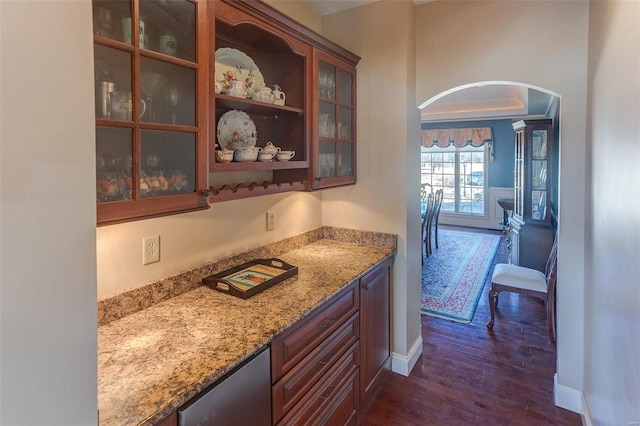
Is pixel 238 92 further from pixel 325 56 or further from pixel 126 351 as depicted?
pixel 126 351

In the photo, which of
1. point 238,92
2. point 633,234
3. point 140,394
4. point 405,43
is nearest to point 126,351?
point 140,394

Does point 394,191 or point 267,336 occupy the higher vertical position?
point 394,191

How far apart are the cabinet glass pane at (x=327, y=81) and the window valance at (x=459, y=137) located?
641 centimetres

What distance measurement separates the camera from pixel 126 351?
3.99ft

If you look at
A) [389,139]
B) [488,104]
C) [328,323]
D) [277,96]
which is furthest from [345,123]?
[488,104]

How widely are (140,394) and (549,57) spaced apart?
2.59m

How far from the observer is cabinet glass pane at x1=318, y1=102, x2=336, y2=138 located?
7.23 feet

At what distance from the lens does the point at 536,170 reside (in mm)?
4602

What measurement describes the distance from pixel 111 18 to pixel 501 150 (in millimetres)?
8047

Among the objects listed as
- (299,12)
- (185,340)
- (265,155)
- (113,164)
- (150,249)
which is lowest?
(185,340)

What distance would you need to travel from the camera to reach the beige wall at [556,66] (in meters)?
2.12

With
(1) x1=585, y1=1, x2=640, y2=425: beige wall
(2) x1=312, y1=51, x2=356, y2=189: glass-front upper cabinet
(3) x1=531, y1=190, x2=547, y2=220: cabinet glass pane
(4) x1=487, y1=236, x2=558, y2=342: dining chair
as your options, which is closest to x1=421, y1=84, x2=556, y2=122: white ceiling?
(3) x1=531, y1=190, x2=547, y2=220: cabinet glass pane

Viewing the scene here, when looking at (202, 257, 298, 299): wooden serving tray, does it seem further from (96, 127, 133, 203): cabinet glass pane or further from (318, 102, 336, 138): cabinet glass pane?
(318, 102, 336, 138): cabinet glass pane

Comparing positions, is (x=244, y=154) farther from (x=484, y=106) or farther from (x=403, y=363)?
(x=484, y=106)
